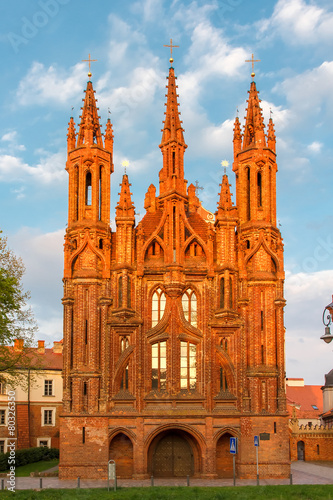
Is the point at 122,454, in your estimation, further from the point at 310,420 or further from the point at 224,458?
the point at 310,420

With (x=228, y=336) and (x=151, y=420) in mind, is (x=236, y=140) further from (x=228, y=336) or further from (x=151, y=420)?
(x=151, y=420)

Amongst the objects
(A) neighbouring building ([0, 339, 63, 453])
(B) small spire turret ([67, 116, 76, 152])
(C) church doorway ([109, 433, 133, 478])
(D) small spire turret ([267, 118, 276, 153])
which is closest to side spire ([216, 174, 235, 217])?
(D) small spire turret ([267, 118, 276, 153])

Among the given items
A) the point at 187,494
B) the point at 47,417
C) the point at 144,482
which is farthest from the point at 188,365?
the point at 47,417

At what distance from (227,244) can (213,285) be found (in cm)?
269

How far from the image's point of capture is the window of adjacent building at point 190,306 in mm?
41469

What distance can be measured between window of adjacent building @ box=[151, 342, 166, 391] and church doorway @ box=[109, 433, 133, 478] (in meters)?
3.58

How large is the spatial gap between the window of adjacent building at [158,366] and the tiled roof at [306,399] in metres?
50.9

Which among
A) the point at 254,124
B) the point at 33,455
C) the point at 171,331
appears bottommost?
the point at 33,455

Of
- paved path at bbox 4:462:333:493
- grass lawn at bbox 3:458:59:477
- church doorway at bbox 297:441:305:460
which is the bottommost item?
church doorway at bbox 297:441:305:460

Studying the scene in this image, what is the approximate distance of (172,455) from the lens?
133ft

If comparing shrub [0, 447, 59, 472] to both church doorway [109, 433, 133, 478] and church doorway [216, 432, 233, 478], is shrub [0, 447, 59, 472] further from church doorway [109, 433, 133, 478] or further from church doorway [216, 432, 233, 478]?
church doorway [216, 432, 233, 478]

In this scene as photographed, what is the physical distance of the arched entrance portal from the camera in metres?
40.0

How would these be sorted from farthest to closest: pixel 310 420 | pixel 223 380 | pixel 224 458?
pixel 310 420
pixel 223 380
pixel 224 458

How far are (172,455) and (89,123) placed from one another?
21567 millimetres
